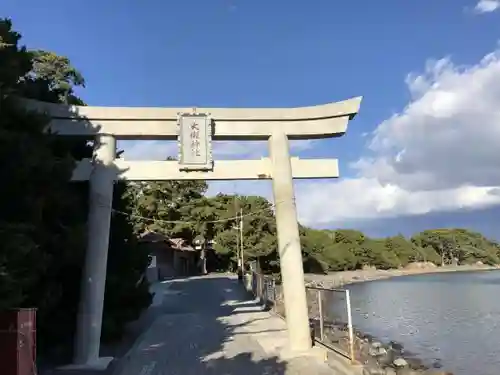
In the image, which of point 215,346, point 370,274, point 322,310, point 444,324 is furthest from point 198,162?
point 370,274

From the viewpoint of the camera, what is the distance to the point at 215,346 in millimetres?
11633

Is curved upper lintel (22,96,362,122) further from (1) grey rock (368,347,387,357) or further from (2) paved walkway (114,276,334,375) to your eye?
(1) grey rock (368,347,387,357)

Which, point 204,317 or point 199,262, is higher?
point 199,262

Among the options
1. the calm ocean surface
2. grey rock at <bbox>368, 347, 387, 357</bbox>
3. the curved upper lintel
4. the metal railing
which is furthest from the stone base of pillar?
the calm ocean surface

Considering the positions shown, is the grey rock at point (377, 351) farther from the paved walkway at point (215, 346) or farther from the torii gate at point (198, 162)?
the torii gate at point (198, 162)

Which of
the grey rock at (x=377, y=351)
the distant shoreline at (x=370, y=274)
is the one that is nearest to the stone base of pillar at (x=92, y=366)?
the grey rock at (x=377, y=351)

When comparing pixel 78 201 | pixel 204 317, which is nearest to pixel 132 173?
pixel 78 201

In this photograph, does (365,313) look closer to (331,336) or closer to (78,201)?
(331,336)

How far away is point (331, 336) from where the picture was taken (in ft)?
40.3

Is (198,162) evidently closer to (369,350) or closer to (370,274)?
(369,350)

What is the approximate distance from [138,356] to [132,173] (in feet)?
12.4

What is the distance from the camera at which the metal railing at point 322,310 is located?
973 cm

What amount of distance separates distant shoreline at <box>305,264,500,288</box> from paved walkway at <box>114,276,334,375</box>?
25.0 meters

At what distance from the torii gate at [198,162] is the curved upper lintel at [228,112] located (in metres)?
0.02
